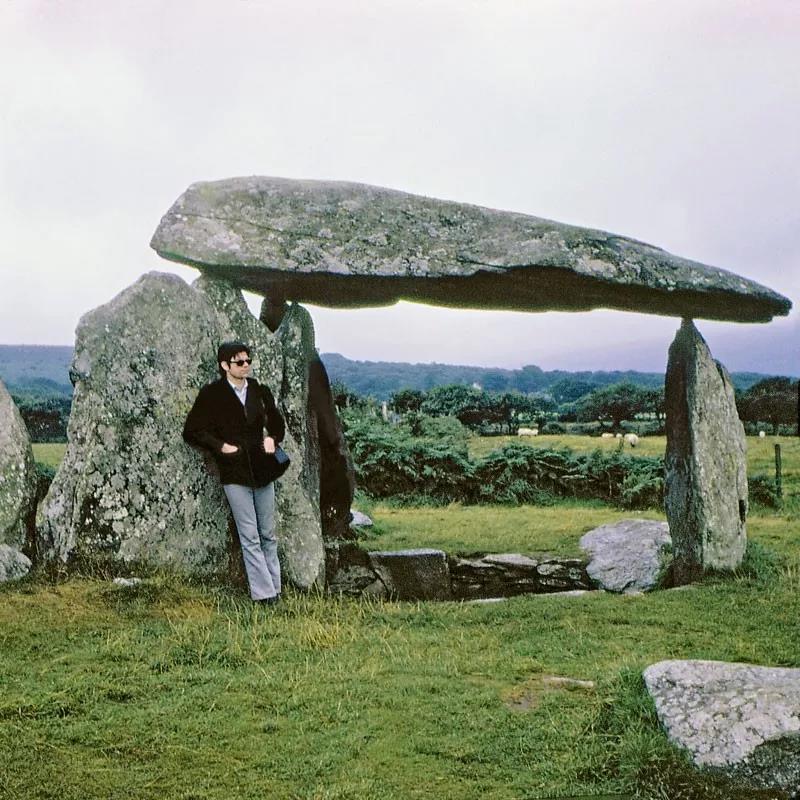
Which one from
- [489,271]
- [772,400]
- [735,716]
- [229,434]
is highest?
[489,271]

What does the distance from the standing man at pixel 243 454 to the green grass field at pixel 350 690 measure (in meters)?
0.42

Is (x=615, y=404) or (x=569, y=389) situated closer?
(x=615, y=404)

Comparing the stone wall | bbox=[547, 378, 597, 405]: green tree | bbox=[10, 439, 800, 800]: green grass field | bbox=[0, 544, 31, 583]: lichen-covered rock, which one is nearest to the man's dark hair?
bbox=[10, 439, 800, 800]: green grass field

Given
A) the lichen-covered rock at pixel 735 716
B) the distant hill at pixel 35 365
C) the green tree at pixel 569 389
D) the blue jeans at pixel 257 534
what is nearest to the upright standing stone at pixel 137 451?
the blue jeans at pixel 257 534

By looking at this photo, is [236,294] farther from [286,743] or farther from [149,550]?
[286,743]

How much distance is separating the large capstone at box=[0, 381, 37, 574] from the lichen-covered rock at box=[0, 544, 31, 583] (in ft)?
0.46

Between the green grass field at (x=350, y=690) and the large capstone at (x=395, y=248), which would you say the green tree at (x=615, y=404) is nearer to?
the large capstone at (x=395, y=248)

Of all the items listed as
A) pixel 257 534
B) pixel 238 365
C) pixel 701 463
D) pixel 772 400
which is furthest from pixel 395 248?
pixel 772 400

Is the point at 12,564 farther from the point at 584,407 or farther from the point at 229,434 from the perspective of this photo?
the point at 584,407

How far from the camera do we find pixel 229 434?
8680 millimetres

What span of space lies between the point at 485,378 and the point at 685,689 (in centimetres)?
6627

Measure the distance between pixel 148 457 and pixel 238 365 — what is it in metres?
1.35

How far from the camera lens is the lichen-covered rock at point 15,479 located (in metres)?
8.91

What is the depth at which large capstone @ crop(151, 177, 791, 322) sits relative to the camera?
945 centimetres
